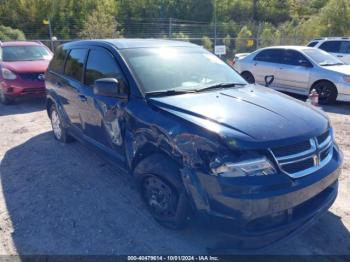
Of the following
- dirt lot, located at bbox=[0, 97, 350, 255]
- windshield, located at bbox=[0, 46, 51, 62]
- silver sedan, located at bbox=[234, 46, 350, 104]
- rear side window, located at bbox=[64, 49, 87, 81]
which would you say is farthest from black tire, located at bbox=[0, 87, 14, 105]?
silver sedan, located at bbox=[234, 46, 350, 104]

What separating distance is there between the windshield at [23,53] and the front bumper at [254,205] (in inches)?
321

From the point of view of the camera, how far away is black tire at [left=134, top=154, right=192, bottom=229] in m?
2.78

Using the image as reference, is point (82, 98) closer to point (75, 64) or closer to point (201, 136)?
point (75, 64)

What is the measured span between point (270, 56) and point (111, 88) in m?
7.41

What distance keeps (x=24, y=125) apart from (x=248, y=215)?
232 inches

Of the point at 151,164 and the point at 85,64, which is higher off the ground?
the point at 85,64

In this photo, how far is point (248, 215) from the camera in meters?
2.37

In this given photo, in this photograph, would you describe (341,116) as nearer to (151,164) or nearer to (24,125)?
(151,164)

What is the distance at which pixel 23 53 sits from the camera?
927 cm

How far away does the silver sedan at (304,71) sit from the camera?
805 centimetres

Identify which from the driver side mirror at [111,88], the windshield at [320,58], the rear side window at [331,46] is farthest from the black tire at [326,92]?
the driver side mirror at [111,88]

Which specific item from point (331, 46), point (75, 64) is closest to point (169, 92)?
point (75, 64)

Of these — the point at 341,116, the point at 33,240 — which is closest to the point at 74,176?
the point at 33,240

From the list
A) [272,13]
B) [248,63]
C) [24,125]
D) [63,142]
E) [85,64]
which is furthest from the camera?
[272,13]
